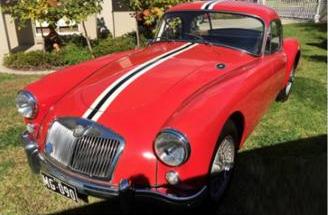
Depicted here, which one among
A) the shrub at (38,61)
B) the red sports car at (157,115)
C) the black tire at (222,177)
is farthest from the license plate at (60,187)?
the shrub at (38,61)

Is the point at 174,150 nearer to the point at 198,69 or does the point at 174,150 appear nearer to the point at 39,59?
the point at 198,69

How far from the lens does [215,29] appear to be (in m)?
4.93

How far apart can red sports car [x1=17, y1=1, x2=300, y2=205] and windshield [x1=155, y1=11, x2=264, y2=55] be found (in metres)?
0.02

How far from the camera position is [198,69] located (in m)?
4.04

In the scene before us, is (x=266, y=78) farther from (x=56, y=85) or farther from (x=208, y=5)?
(x=56, y=85)

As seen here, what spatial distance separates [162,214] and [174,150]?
87cm

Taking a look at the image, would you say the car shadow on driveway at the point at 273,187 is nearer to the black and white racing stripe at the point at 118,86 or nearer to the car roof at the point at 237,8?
the black and white racing stripe at the point at 118,86

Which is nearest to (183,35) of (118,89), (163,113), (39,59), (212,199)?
(118,89)

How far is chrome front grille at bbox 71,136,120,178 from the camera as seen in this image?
307cm

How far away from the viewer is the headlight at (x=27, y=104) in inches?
147

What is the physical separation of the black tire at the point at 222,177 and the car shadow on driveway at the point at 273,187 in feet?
0.38

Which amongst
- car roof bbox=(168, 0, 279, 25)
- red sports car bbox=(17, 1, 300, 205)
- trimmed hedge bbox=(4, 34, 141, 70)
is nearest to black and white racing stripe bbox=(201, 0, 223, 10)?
car roof bbox=(168, 0, 279, 25)

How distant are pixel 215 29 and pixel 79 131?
8.09ft

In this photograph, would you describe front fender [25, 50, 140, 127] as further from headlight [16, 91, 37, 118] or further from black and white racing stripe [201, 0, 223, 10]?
black and white racing stripe [201, 0, 223, 10]
